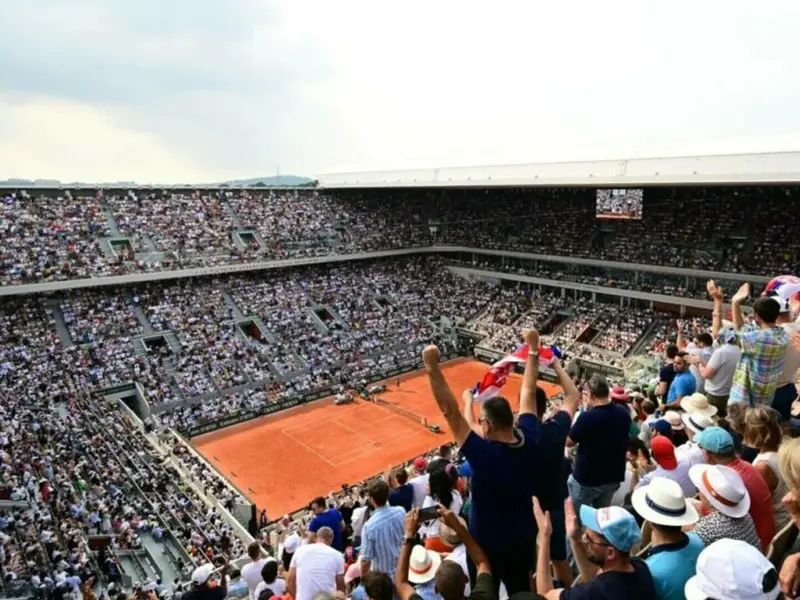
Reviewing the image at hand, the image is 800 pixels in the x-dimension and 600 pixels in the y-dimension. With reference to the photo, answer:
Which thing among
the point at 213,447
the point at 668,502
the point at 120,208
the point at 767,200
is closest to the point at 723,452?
the point at 668,502

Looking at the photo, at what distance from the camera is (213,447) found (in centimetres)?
2653

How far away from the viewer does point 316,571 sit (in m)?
A: 5.41

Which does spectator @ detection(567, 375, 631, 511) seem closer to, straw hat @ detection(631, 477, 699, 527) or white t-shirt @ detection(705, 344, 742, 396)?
straw hat @ detection(631, 477, 699, 527)

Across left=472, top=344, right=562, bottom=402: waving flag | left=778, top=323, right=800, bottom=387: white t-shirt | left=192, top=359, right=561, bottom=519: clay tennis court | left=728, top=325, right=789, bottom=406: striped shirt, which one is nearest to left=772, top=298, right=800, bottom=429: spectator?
left=778, top=323, right=800, bottom=387: white t-shirt

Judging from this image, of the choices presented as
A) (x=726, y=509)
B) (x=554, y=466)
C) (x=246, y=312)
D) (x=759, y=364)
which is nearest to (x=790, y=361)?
(x=759, y=364)

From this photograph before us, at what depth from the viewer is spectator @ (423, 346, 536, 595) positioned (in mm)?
3764

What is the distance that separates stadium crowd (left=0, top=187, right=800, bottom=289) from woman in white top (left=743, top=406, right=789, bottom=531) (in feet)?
105

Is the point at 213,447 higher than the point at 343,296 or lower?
lower

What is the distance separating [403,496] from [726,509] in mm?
3699

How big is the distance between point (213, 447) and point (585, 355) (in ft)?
70.3

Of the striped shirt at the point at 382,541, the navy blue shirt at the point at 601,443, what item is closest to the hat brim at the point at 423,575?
the striped shirt at the point at 382,541

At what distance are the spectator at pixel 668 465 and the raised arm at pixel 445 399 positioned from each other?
8.49ft

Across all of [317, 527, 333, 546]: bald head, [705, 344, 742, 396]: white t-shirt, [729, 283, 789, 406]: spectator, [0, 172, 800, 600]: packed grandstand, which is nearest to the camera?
[729, 283, 789, 406]: spectator

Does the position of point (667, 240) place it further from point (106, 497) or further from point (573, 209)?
point (106, 497)
